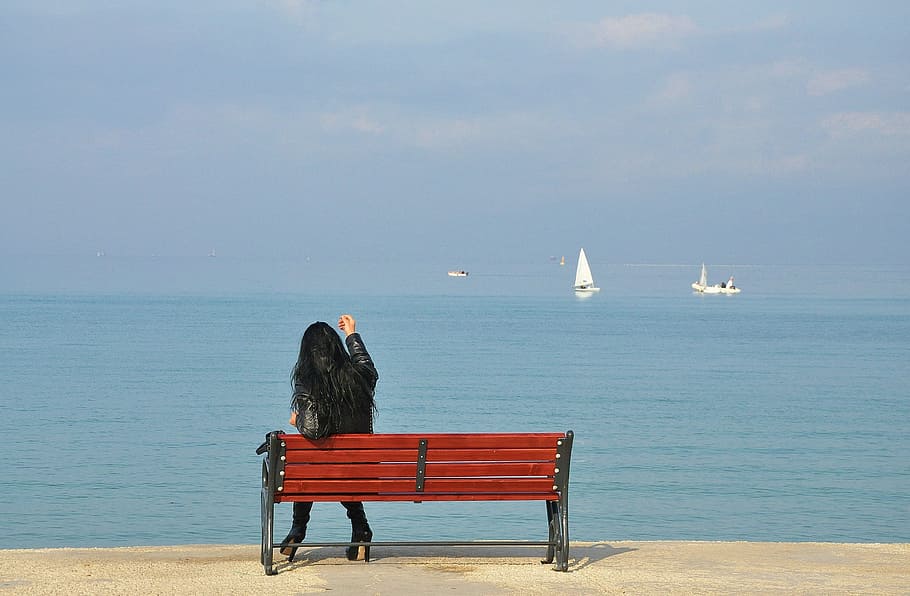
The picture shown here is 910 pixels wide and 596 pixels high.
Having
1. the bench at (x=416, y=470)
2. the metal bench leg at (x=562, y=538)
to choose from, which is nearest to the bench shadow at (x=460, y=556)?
the metal bench leg at (x=562, y=538)

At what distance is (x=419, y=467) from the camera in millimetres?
7883

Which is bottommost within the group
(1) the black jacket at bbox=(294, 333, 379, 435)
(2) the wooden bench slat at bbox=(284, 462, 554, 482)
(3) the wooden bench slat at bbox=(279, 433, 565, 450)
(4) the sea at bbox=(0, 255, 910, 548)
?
(4) the sea at bbox=(0, 255, 910, 548)

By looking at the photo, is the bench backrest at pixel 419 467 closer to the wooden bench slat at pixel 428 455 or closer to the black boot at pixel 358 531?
the wooden bench slat at pixel 428 455

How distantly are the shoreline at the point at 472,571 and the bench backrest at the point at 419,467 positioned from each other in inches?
19.7

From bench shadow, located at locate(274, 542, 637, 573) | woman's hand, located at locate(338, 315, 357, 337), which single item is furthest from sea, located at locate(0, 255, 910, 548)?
woman's hand, located at locate(338, 315, 357, 337)

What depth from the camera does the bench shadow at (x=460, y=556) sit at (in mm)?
8375

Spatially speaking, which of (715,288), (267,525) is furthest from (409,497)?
(715,288)

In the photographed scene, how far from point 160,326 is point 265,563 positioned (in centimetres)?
6301

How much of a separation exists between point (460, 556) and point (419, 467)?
107cm

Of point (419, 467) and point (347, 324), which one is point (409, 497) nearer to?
point (419, 467)

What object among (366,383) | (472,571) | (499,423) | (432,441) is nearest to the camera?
(432,441)

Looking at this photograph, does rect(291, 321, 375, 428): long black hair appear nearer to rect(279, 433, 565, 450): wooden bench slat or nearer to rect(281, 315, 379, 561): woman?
rect(281, 315, 379, 561): woman

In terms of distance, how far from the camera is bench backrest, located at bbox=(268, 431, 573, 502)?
7797mm

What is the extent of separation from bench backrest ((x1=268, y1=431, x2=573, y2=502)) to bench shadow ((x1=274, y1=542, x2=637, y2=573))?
61 cm
